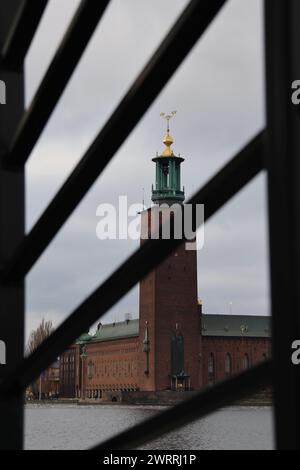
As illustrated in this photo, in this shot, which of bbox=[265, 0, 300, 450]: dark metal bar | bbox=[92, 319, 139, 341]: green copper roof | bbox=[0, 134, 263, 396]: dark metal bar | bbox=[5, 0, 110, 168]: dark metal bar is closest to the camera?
bbox=[265, 0, 300, 450]: dark metal bar

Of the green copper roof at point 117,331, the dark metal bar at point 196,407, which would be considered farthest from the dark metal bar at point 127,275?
the green copper roof at point 117,331

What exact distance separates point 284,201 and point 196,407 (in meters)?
0.16

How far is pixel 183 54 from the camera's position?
54cm

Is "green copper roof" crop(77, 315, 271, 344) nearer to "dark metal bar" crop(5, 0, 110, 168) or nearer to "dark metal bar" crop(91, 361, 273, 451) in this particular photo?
"dark metal bar" crop(5, 0, 110, 168)

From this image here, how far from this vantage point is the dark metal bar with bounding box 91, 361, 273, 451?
0.46 metres

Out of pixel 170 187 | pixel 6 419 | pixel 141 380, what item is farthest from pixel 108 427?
pixel 6 419

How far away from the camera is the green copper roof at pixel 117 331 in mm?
59062

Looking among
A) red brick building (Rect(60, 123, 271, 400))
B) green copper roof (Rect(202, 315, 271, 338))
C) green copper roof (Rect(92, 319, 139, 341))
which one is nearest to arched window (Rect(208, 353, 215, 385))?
red brick building (Rect(60, 123, 271, 400))

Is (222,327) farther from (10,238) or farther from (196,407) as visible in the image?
(196,407)

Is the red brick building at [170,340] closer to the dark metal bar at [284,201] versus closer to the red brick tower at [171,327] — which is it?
the red brick tower at [171,327]

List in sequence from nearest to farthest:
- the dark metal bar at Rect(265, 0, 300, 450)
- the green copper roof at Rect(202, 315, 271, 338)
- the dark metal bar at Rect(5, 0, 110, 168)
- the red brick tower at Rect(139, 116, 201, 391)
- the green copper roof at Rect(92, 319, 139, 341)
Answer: the dark metal bar at Rect(265, 0, 300, 450)
the dark metal bar at Rect(5, 0, 110, 168)
the red brick tower at Rect(139, 116, 201, 391)
the green copper roof at Rect(202, 315, 271, 338)
the green copper roof at Rect(92, 319, 139, 341)

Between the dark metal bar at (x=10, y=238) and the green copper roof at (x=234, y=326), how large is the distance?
183 feet

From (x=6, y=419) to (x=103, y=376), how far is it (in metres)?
60.6

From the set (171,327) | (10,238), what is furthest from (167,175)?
(10,238)
